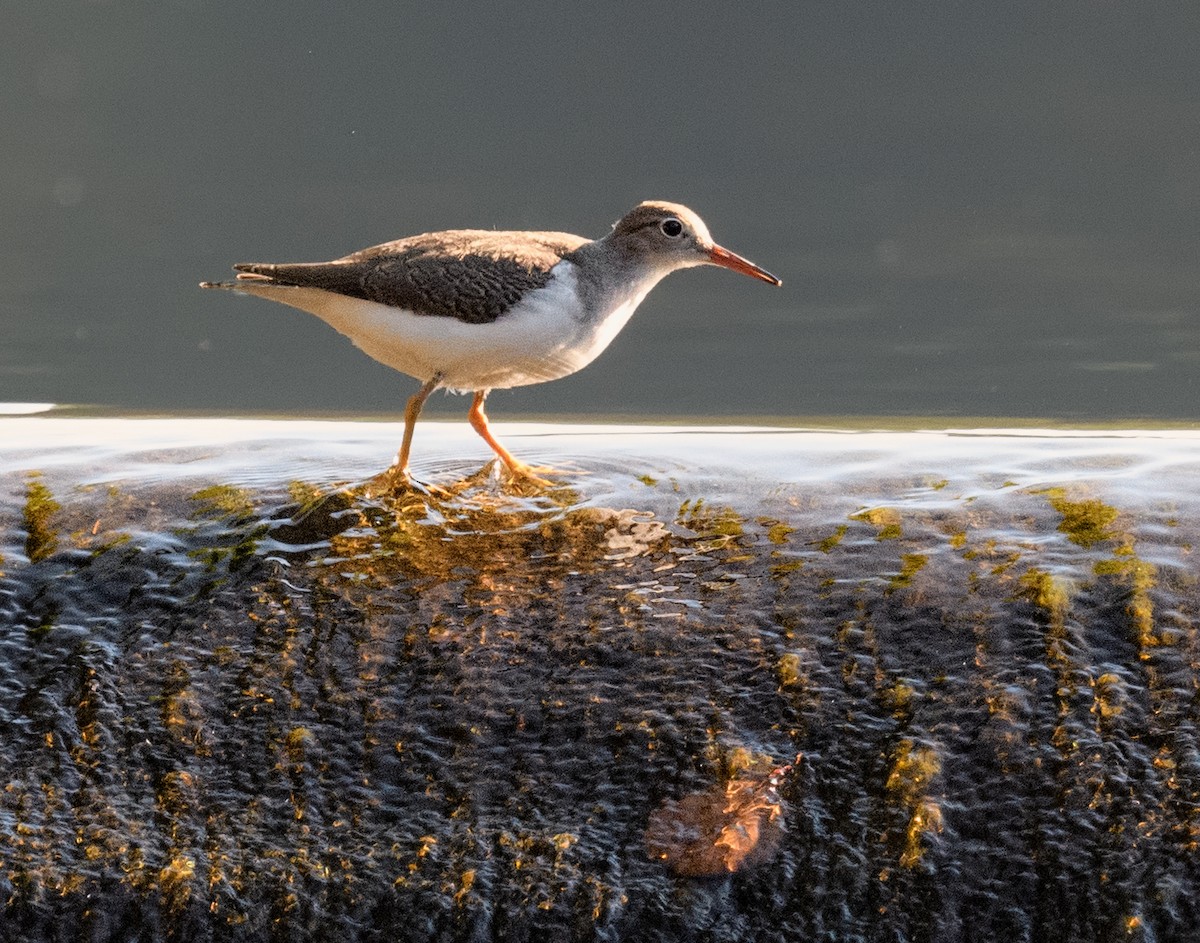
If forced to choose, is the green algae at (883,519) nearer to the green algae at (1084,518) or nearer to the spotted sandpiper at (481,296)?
the green algae at (1084,518)

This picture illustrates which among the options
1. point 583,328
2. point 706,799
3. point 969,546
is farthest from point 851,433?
point 706,799

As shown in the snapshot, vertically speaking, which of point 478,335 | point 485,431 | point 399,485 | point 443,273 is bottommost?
point 399,485

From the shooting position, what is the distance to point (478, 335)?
568 centimetres

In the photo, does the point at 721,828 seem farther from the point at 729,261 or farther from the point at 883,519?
the point at 729,261

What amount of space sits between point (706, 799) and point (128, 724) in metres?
1.70

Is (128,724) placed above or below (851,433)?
below

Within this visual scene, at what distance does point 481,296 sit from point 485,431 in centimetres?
78

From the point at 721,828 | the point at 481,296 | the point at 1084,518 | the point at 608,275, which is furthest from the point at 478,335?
the point at 721,828

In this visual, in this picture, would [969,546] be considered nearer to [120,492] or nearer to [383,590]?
[383,590]

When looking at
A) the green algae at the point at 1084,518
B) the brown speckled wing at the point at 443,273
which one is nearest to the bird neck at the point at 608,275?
the brown speckled wing at the point at 443,273

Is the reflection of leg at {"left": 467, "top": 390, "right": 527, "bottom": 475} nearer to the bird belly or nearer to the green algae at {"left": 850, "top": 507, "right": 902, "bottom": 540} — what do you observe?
the bird belly

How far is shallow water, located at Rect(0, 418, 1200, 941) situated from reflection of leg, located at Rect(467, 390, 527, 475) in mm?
741

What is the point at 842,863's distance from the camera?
3314 mm

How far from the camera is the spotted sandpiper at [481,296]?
568cm
